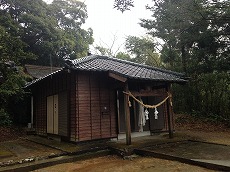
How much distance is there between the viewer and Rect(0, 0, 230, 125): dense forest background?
985 centimetres

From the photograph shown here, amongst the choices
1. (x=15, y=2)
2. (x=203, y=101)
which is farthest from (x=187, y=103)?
(x=15, y=2)

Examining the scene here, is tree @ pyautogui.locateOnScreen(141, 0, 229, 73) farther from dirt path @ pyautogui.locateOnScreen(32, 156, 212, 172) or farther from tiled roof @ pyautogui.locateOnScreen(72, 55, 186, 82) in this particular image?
dirt path @ pyautogui.locateOnScreen(32, 156, 212, 172)

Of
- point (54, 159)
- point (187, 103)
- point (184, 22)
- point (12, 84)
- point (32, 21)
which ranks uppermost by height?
point (32, 21)

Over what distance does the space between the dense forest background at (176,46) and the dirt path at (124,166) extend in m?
5.08

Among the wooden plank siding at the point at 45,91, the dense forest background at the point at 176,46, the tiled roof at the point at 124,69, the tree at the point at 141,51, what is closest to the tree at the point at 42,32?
the dense forest background at the point at 176,46

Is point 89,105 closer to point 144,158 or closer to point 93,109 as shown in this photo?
point 93,109

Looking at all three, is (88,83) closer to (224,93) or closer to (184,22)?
(184,22)

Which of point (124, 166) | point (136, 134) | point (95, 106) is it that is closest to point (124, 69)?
point (95, 106)

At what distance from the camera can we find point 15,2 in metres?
22.2

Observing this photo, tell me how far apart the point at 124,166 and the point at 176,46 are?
884 centimetres

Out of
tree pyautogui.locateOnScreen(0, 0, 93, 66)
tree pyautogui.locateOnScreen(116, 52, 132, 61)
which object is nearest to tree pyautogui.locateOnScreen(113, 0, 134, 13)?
tree pyautogui.locateOnScreen(0, 0, 93, 66)

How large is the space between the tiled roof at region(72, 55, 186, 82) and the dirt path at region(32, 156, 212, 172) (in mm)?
2831

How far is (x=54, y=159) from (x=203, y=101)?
35.9ft

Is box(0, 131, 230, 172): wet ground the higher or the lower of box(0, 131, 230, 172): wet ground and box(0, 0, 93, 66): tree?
the lower
